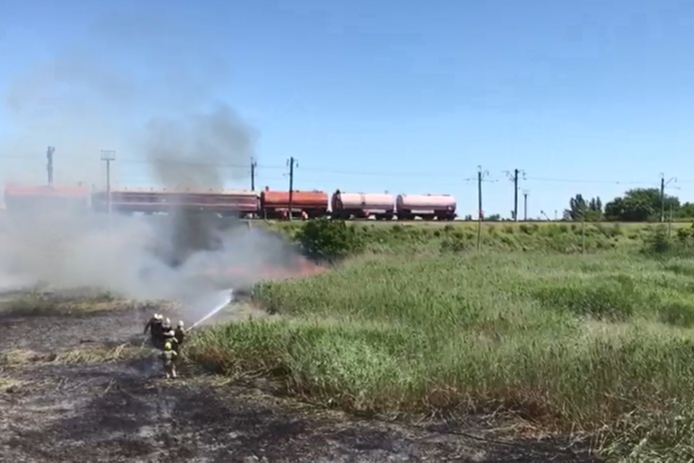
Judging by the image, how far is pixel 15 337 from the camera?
13531 mm

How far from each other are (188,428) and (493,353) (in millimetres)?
3978

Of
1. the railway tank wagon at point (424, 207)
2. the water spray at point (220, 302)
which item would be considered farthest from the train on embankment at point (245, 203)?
the water spray at point (220, 302)

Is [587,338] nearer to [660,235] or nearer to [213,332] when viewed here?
[213,332]

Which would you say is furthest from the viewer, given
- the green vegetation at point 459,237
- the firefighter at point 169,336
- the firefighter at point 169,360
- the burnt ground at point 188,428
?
the green vegetation at point 459,237

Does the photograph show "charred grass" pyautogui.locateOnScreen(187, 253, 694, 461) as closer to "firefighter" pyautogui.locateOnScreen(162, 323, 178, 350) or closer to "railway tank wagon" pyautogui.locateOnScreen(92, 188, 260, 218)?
"firefighter" pyautogui.locateOnScreen(162, 323, 178, 350)

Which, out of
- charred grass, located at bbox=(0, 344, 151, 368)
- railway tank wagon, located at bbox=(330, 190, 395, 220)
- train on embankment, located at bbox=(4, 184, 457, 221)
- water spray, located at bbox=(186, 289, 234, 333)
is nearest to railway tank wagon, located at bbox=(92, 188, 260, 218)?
train on embankment, located at bbox=(4, 184, 457, 221)

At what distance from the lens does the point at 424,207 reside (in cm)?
5619

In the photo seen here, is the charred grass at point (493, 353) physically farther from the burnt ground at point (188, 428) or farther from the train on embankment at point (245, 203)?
the train on embankment at point (245, 203)

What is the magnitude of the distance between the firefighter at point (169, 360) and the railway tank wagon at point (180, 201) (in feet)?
68.2

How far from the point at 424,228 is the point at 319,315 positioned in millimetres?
32799

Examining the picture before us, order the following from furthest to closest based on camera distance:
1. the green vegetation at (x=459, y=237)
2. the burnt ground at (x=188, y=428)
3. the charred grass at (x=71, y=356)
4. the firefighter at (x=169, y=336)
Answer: the green vegetation at (x=459, y=237) < the charred grass at (x=71, y=356) < the firefighter at (x=169, y=336) < the burnt ground at (x=188, y=428)

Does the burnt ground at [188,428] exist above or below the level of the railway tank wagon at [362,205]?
below

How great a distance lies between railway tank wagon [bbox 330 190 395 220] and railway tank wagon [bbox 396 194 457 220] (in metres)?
0.81

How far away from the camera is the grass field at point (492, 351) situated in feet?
25.1
